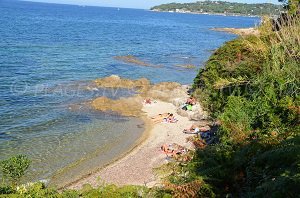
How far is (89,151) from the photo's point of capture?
2228 centimetres

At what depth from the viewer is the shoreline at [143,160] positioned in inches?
727

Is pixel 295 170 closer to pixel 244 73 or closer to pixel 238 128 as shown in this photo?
pixel 238 128

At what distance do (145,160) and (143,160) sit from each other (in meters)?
0.12

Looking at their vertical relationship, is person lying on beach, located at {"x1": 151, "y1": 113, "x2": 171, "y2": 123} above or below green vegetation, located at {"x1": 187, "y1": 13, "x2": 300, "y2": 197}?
below

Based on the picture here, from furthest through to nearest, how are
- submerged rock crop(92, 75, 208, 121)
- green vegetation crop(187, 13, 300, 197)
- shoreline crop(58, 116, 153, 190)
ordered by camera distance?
submerged rock crop(92, 75, 208, 121)
shoreline crop(58, 116, 153, 190)
green vegetation crop(187, 13, 300, 197)

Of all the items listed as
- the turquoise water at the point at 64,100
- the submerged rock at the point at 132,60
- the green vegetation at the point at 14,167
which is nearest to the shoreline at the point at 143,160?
the turquoise water at the point at 64,100

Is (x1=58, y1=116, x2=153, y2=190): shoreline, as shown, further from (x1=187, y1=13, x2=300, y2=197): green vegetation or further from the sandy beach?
(x1=187, y1=13, x2=300, y2=197): green vegetation

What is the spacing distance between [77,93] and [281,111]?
81.5ft

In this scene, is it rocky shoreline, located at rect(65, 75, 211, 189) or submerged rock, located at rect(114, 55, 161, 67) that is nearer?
rocky shoreline, located at rect(65, 75, 211, 189)

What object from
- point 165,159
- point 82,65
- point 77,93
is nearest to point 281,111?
point 165,159

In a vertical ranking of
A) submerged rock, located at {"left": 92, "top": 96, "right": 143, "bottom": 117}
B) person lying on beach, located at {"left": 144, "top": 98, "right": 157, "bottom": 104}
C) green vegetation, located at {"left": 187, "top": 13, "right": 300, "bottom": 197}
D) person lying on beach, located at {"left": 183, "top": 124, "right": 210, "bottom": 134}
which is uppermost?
green vegetation, located at {"left": 187, "top": 13, "right": 300, "bottom": 197}

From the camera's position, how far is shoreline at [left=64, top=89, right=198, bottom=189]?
60.6 feet

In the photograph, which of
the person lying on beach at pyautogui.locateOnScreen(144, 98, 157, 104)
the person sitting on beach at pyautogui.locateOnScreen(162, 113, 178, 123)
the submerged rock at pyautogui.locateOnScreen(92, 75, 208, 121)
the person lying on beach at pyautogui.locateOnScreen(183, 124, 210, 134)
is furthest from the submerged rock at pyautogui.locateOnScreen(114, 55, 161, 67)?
the person lying on beach at pyautogui.locateOnScreen(183, 124, 210, 134)

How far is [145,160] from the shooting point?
834 inches
